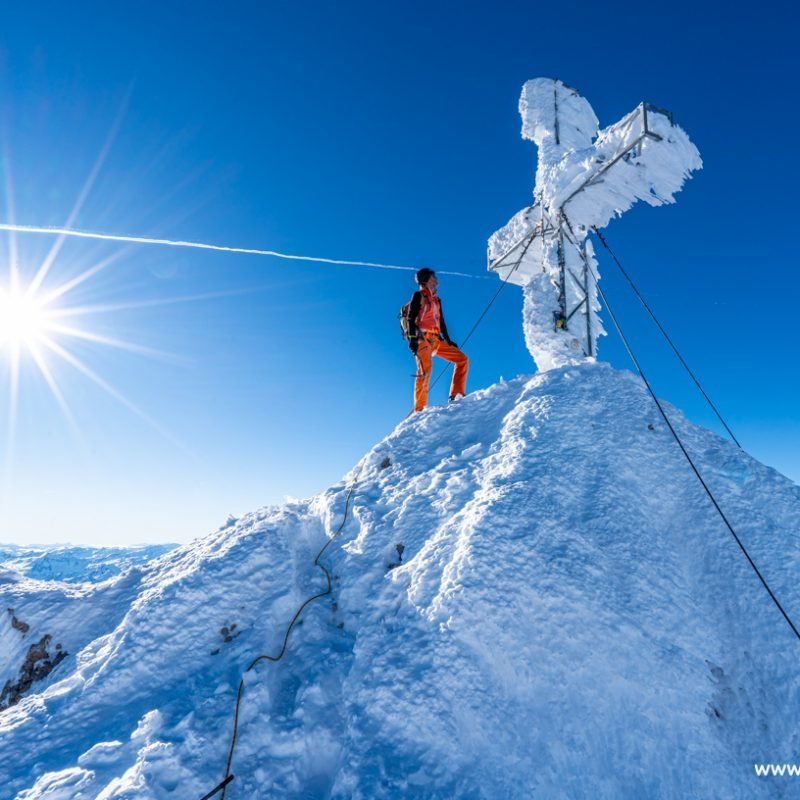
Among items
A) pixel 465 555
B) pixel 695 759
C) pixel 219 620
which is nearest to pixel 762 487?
pixel 695 759

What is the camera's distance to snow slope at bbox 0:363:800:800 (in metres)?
3.54

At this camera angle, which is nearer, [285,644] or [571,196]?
[285,644]

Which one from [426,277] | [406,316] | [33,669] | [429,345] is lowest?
[33,669]

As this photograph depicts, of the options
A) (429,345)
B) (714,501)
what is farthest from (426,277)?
(714,501)

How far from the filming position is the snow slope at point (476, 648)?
354cm

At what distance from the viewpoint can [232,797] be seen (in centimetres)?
359

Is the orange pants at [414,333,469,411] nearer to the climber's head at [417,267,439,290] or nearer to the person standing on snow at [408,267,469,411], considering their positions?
the person standing on snow at [408,267,469,411]

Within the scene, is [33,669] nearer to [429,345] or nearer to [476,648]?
[476,648]

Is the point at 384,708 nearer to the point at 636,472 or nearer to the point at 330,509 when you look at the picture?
the point at 330,509

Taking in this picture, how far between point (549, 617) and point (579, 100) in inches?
537

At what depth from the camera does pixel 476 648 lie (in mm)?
3994

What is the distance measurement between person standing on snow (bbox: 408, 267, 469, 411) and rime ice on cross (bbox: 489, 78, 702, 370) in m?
1.97

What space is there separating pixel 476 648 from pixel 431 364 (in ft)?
21.1

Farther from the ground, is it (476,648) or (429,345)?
(429,345)
